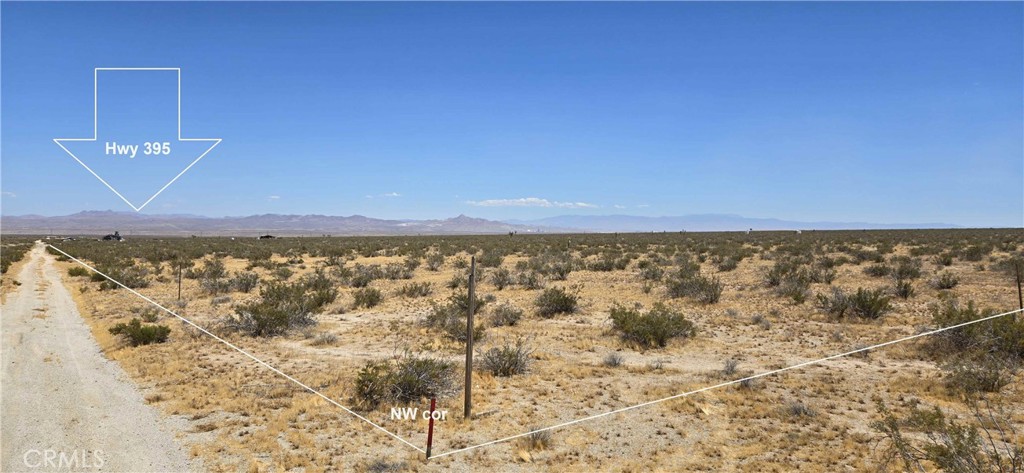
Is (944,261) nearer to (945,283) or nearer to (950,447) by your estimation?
(945,283)

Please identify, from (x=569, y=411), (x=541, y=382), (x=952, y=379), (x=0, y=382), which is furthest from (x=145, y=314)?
(x=952, y=379)

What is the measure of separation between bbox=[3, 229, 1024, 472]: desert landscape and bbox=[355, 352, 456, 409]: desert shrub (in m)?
0.04

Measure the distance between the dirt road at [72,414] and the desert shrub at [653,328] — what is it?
37.7 feet

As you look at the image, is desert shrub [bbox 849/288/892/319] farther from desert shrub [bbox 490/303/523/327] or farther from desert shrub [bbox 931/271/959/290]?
desert shrub [bbox 490/303/523/327]

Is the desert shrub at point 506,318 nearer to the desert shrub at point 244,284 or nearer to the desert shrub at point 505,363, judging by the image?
the desert shrub at point 505,363

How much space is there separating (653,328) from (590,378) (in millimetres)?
3784

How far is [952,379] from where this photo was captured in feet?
37.3

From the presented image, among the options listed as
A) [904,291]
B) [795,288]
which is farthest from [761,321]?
[904,291]

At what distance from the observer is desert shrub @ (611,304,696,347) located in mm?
15633

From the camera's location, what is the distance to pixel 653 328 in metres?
15.8

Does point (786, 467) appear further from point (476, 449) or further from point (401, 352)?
point (401, 352)

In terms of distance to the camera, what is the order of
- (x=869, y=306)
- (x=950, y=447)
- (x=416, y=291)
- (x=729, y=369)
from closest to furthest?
(x=950, y=447) → (x=729, y=369) → (x=869, y=306) → (x=416, y=291)

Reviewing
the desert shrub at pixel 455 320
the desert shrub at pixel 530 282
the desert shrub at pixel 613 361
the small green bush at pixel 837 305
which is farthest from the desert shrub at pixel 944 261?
the desert shrub at pixel 613 361

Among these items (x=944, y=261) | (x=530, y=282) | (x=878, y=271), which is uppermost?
(x=944, y=261)
